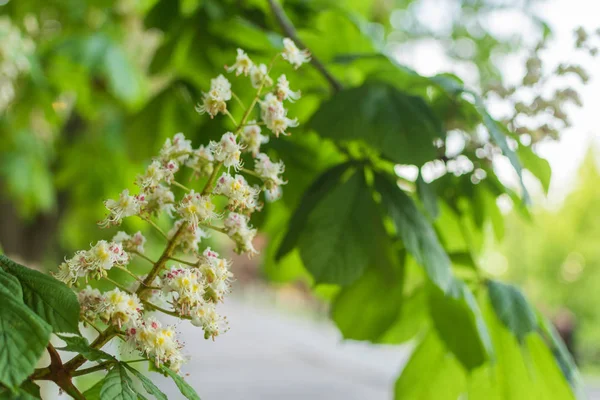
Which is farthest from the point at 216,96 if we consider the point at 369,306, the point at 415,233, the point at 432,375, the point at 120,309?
the point at 432,375

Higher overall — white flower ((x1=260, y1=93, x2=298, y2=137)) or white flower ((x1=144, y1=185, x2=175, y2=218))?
white flower ((x1=260, y1=93, x2=298, y2=137))

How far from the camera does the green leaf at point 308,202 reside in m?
0.58

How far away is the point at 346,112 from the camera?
0.57 meters

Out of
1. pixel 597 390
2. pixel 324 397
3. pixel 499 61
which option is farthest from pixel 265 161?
pixel 597 390

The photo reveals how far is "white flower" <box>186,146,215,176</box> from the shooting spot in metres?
0.39

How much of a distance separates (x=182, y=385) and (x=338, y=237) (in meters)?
0.24

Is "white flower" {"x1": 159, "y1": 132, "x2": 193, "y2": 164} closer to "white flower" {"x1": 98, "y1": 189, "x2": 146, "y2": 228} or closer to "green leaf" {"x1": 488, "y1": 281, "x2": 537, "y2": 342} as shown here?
"white flower" {"x1": 98, "y1": 189, "x2": 146, "y2": 228}

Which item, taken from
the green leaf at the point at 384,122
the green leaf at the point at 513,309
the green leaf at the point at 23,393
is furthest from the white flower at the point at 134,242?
the green leaf at the point at 513,309

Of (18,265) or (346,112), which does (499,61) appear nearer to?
(346,112)

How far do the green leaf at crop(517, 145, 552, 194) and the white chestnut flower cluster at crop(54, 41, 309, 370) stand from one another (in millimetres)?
305

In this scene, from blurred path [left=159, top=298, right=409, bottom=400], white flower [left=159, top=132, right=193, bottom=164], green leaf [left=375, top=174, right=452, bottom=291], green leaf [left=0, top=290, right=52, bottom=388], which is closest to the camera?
green leaf [left=0, top=290, right=52, bottom=388]

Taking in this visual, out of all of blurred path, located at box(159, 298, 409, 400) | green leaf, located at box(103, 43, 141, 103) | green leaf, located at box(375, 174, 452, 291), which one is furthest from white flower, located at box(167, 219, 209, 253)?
blurred path, located at box(159, 298, 409, 400)

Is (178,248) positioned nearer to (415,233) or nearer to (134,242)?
(134,242)

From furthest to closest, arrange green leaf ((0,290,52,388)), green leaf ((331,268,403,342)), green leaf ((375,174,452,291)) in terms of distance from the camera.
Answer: green leaf ((331,268,403,342)) < green leaf ((375,174,452,291)) < green leaf ((0,290,52,388))
